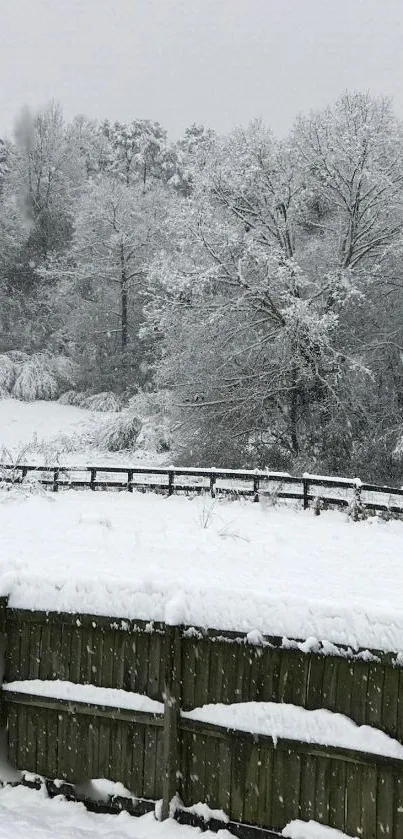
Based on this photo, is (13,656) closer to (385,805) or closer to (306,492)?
(385,805)

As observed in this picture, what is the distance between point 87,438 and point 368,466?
13915 millimetres

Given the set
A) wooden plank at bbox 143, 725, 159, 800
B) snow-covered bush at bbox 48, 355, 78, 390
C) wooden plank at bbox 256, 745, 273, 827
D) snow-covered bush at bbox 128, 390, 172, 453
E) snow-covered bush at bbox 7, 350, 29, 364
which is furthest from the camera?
snow-covered bush at bbox 7, 350, 29, 364

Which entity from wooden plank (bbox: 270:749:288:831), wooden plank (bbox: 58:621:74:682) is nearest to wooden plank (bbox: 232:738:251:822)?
wooden plank (bbox: 270:749:288:831)

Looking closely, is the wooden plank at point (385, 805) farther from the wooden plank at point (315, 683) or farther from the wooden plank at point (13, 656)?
the wooden plank at point (13, 656)

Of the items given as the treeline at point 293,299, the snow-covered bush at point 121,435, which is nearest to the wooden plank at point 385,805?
the treeline at point 293,299

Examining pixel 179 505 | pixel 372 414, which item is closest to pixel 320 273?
pixel 372 414

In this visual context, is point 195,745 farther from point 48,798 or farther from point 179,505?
point 179,505

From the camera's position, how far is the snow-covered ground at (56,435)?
2628 cm

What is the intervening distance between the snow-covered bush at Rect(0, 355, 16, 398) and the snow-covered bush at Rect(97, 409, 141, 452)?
9.38 meters

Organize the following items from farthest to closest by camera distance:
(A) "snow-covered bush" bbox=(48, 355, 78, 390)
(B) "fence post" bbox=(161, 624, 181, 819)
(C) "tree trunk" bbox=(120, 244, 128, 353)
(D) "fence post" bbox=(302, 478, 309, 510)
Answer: (C) "tree trunk" bbox=(120, 244, 128, 353), (A) "snow-covered bush" bbox=(48, 355, 78, 390), (D) "fence post" bbox=(302, 478, 309, 510), (B) "fence post" bbox=(161, 624, 181, 819)

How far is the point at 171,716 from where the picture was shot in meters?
5.07

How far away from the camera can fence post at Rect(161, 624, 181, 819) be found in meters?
5.07

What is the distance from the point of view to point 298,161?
80.4ft

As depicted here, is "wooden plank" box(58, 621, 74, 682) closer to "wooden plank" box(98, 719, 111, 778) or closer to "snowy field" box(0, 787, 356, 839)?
"wooden plank" box(98, 719, 111, 778)
